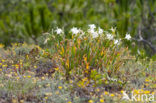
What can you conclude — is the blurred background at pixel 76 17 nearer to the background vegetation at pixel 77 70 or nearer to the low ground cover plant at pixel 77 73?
the background vegetation at pixel 77 70

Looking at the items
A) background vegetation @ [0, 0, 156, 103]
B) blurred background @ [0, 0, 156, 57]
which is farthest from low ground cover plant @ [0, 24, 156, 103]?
blurred background @ [0, 0, 156, 57]

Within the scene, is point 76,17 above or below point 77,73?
above

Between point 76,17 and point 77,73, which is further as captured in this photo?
point 76,17

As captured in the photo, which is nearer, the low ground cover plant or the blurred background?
the low ground cover plant

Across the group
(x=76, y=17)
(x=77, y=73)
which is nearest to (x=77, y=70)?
(x=77, y=73)

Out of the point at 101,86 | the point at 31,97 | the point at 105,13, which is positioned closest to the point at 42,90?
the point at 31,97

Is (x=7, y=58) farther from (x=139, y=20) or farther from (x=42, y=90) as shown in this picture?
(x=139, y=20)

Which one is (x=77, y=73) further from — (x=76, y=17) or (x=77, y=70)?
(x=76, y=17)

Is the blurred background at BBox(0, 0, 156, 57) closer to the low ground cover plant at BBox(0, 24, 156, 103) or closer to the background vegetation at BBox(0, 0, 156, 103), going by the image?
the background vegetation at BBox(0, 0, 156, 103)
